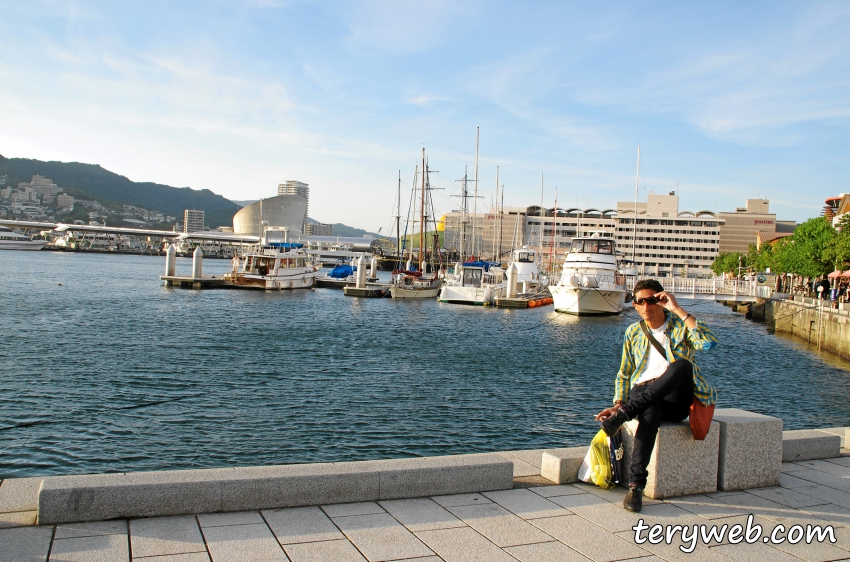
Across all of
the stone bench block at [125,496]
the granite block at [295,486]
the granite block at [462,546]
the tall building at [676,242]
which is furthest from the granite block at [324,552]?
the tall building at [676,242]

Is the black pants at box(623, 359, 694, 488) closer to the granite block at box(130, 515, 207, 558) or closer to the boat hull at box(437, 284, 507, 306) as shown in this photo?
the granite block at box(130, 515, 207, 558)

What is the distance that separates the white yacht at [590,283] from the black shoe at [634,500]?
142ft

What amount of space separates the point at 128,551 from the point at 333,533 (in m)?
1.36

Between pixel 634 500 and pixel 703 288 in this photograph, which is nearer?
pixel 634 500

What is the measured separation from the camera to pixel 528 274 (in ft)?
227

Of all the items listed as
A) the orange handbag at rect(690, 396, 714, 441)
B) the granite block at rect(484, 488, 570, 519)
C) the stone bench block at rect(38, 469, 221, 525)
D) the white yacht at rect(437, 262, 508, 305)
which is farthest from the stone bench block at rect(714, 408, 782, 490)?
the white yacht at rect(437, 262, 508, 305)

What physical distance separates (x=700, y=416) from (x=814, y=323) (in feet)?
120

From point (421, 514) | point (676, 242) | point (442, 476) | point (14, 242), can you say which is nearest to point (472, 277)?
point (442, 476)

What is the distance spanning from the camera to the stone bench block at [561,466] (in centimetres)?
620

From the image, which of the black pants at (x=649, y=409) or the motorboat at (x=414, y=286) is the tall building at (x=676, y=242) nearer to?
the motorboat at (x=414, y=286)

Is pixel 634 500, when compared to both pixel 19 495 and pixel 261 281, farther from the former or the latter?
pixel 261 281

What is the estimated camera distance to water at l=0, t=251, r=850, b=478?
12875 millimetres

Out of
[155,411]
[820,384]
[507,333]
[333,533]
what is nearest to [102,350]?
[155,411]

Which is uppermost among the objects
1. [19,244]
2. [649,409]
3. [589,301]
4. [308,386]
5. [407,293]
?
[19,244]
